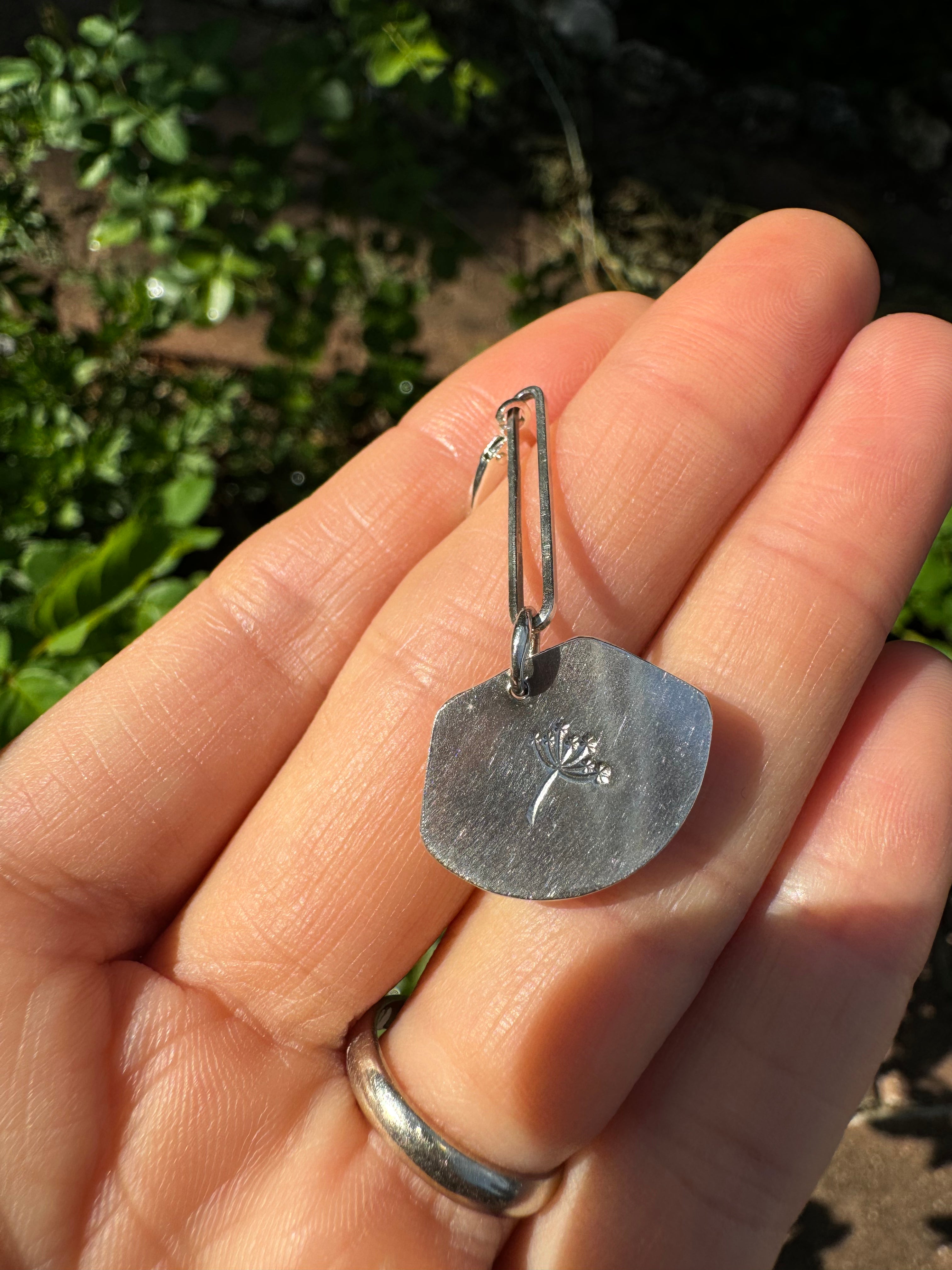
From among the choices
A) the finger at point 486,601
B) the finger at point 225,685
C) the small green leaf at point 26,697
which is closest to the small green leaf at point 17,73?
the finger at point 225,685

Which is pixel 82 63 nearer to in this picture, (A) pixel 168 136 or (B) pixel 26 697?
(A) pixel 168 136

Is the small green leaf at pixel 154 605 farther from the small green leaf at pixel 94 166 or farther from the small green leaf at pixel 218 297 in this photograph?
the small green leaf at pixel 94 166

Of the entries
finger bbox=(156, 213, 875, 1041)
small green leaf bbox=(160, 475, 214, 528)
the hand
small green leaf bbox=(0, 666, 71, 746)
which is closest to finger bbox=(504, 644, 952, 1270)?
the hand

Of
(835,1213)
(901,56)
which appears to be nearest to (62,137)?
(835,1213)

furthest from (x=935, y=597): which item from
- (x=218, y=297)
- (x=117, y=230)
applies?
(x=117, y=230)

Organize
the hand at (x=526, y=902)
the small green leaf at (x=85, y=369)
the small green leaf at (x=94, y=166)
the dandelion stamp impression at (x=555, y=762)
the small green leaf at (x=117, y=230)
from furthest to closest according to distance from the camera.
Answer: the small green leaf at (x=85, y=369), the small green leaf at (x=117, y=230), the small green leaf at (x=94, y=166), the dandelion stamp impression at (x=555, y=762), the hand at (x=526, y=902)

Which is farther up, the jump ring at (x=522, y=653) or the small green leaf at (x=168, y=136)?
the small green leaf at (x=168, y=136)

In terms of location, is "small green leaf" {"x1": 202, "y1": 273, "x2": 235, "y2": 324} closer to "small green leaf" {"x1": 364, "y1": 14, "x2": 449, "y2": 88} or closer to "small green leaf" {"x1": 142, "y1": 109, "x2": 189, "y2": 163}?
"small green leaf" {"x1": 142, "y1": 109, "x2": 189, "y2": 163}

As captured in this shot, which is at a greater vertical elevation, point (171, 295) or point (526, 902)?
point (171, 295)
